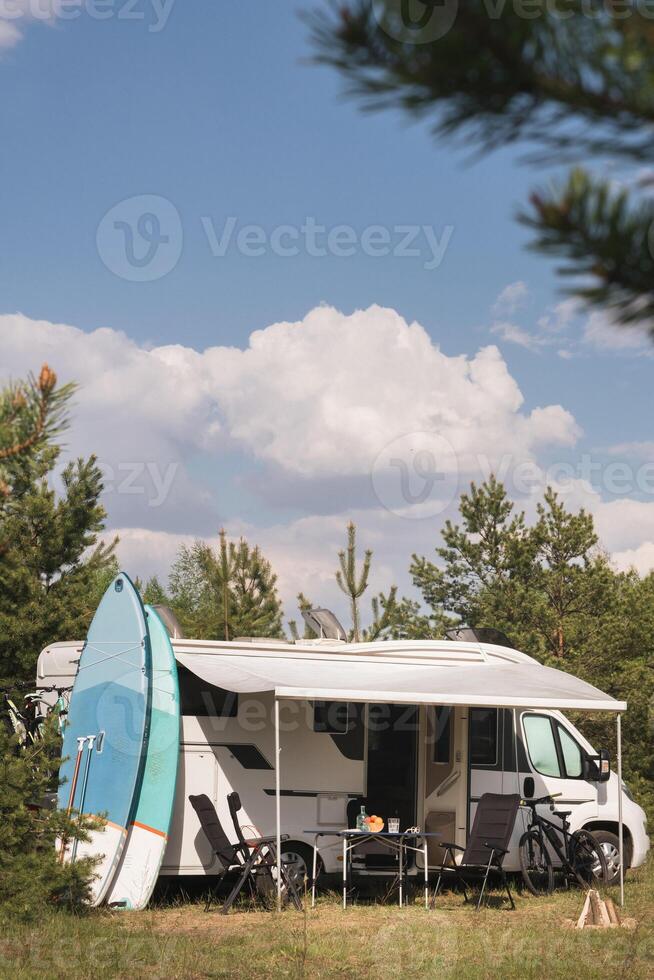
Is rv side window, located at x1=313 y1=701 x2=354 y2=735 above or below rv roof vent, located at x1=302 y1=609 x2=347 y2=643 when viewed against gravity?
below

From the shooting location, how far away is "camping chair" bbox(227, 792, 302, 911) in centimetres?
1021

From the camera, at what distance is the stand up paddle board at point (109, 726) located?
10.2 meters

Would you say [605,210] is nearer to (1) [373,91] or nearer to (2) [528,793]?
(1) [373,91]

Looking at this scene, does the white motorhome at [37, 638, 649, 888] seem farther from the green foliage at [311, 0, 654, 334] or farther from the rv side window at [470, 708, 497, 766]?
the green foliage at [311, 0, 654, 334]

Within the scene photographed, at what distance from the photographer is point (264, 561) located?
23.9 m

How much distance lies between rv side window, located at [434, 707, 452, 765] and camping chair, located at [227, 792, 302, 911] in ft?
7.55

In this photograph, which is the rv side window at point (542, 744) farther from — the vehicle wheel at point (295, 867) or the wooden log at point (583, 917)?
the wooden log at point (583, 917)

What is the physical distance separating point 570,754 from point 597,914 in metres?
3.08

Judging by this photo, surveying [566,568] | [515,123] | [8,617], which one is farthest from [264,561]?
[515,123]

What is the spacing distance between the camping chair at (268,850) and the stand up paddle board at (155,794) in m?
0.62

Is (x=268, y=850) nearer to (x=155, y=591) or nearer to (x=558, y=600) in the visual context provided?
(x=558, y=600)

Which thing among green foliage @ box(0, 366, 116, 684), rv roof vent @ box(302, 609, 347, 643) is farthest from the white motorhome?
green foliage @ box(0, 366, 116, 684)

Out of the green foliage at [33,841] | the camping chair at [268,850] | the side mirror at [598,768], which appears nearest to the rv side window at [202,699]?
the camping chair at [268,850]

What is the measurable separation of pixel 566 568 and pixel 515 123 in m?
19.8
